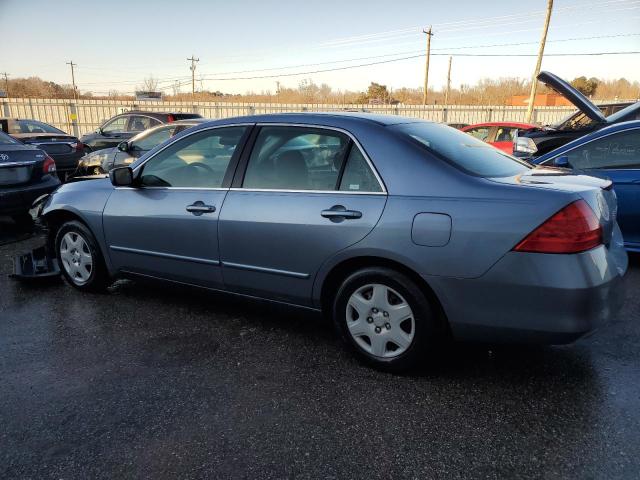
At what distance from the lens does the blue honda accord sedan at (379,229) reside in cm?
243

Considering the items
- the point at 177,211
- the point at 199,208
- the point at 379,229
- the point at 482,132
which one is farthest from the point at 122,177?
the point at 482,132

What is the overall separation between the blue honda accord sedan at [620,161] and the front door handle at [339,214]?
2634mm

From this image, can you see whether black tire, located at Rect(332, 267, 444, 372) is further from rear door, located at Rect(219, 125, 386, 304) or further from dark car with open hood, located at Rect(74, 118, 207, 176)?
dark car with open hood, located at Rect(74, 118, 207, 176)

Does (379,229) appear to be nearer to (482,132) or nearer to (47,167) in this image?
(47,167)

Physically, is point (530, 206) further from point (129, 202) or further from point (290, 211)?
point (129, 202)

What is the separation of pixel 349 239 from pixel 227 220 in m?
0.94

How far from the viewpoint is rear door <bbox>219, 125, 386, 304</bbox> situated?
9.39 ft

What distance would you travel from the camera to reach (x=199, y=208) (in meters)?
3.44

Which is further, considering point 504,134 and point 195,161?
point 504,134

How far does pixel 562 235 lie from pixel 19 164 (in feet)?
21.5

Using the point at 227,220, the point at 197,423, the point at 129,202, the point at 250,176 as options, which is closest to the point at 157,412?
the point at 197,423

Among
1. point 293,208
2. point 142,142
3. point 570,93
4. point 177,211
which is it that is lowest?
point 177,211

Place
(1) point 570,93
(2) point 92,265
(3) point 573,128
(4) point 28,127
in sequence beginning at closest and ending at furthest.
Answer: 1. (2) point 92,265
2. (1) point 570,93
3. (3) point 573,128
4. (4) point 28,127

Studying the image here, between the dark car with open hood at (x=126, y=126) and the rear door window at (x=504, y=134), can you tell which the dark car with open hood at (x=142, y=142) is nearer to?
the dark car with open hood at (x=126, y=126)
